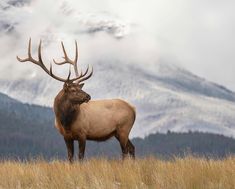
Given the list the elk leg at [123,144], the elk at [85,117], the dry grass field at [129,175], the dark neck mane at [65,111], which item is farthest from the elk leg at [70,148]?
the dry grass field at [129,175]

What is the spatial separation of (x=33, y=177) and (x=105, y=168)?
1.12 m

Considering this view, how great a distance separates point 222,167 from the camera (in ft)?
33.0

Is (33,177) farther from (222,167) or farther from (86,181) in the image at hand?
(222,167)

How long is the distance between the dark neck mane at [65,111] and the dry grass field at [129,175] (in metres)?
3.21

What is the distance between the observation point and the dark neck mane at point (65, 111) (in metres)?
15.0

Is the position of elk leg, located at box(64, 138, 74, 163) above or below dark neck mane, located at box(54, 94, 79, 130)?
below

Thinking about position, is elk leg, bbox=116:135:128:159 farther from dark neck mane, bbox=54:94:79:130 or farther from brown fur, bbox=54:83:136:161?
dark neck mane, bbox=54:94:79:130

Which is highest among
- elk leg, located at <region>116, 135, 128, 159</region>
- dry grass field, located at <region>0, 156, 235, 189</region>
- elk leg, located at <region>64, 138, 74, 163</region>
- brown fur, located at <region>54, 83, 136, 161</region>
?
dry grass field, located at <region>0, 156, 235, 189</region>

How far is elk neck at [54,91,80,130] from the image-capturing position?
589 inches

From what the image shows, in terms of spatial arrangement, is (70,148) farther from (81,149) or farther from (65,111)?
(65,111)

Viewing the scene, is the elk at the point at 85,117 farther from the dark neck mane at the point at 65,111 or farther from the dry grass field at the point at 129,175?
the dry grass field at the point at 129,175

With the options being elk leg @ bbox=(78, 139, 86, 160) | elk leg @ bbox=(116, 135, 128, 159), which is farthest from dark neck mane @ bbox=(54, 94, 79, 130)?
elk leg @ bbox=(116, 135, 128, 159)

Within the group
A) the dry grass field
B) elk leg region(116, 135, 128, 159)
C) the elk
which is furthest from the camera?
elk leg region(116, 135, 128, 159)

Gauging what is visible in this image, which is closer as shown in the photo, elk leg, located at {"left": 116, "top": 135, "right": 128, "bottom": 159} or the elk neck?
the elk neck
